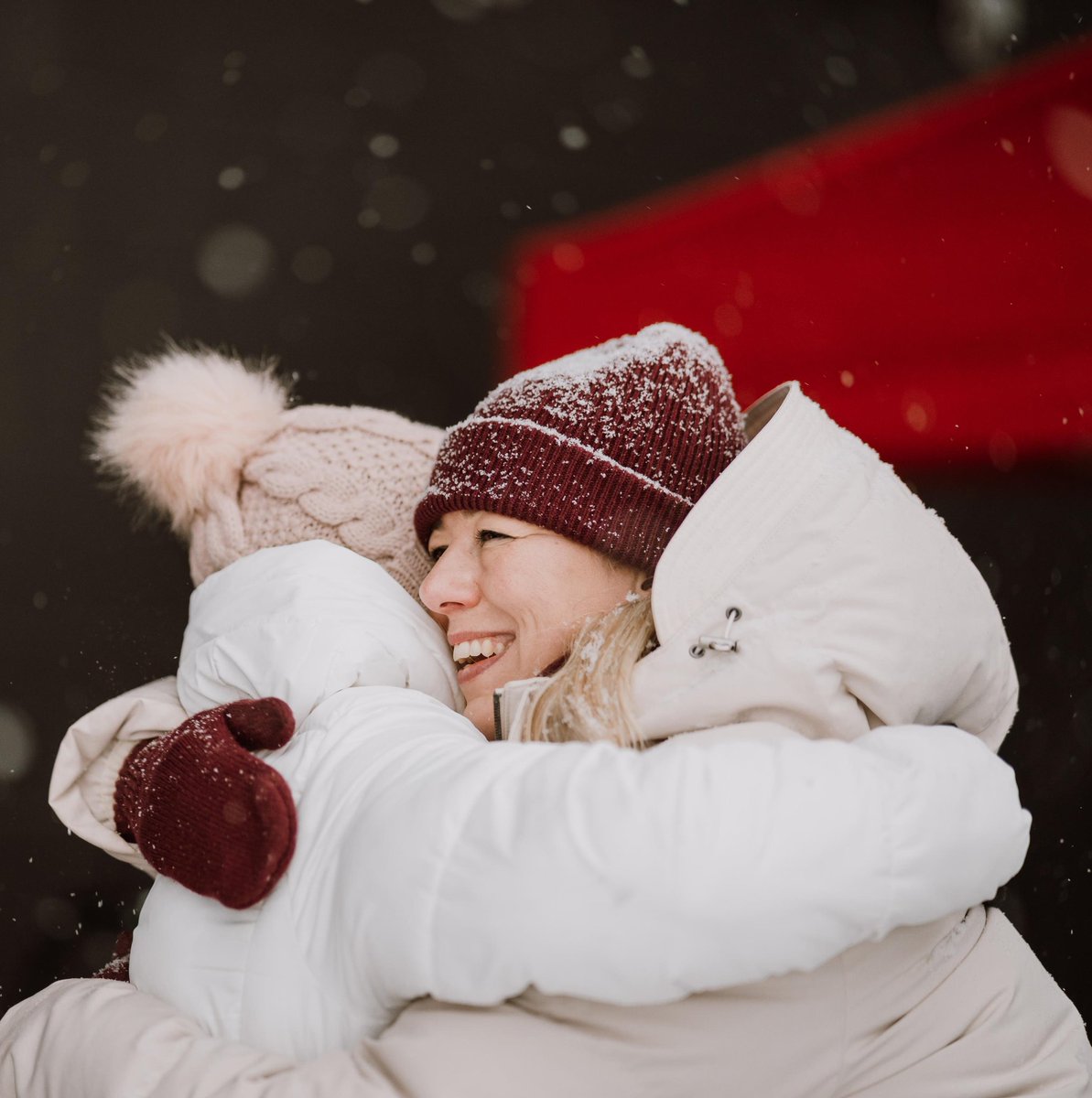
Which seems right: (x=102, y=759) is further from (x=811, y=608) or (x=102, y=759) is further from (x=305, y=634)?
(x=811, y=608)

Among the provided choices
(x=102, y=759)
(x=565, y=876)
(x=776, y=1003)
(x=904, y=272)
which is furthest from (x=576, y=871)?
(x=904, y=272)

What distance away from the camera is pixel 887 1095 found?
2.41ft

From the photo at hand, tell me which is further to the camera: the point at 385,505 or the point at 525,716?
the point at 385,505

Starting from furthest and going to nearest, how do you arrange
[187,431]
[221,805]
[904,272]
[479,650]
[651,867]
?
[904,272] → [187,431] → [479,650] → [221,805] → [651,867]

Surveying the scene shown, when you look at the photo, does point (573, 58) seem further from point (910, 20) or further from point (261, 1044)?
point (261, 1044)

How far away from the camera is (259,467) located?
1.15 metres

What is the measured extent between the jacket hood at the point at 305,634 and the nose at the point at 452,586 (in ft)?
0.11

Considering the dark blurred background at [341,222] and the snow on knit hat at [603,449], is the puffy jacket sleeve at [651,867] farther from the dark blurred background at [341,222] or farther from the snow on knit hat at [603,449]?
the dark blurred background at [341,222]

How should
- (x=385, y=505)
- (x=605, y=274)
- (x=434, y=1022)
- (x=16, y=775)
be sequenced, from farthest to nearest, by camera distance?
(x=605, y=274) → (x=16, y=775) → (x=385, y=505) → (x=434, y=1022)

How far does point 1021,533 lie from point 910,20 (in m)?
0.83

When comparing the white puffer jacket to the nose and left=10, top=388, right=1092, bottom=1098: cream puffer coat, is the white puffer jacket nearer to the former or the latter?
left=10, top=388, right=1092, bottom=1098: cream puffer coat

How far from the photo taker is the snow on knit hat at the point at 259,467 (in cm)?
113

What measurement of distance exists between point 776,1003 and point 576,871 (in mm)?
190

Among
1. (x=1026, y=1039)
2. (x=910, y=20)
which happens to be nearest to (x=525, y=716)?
(x=1026, y=1039)
